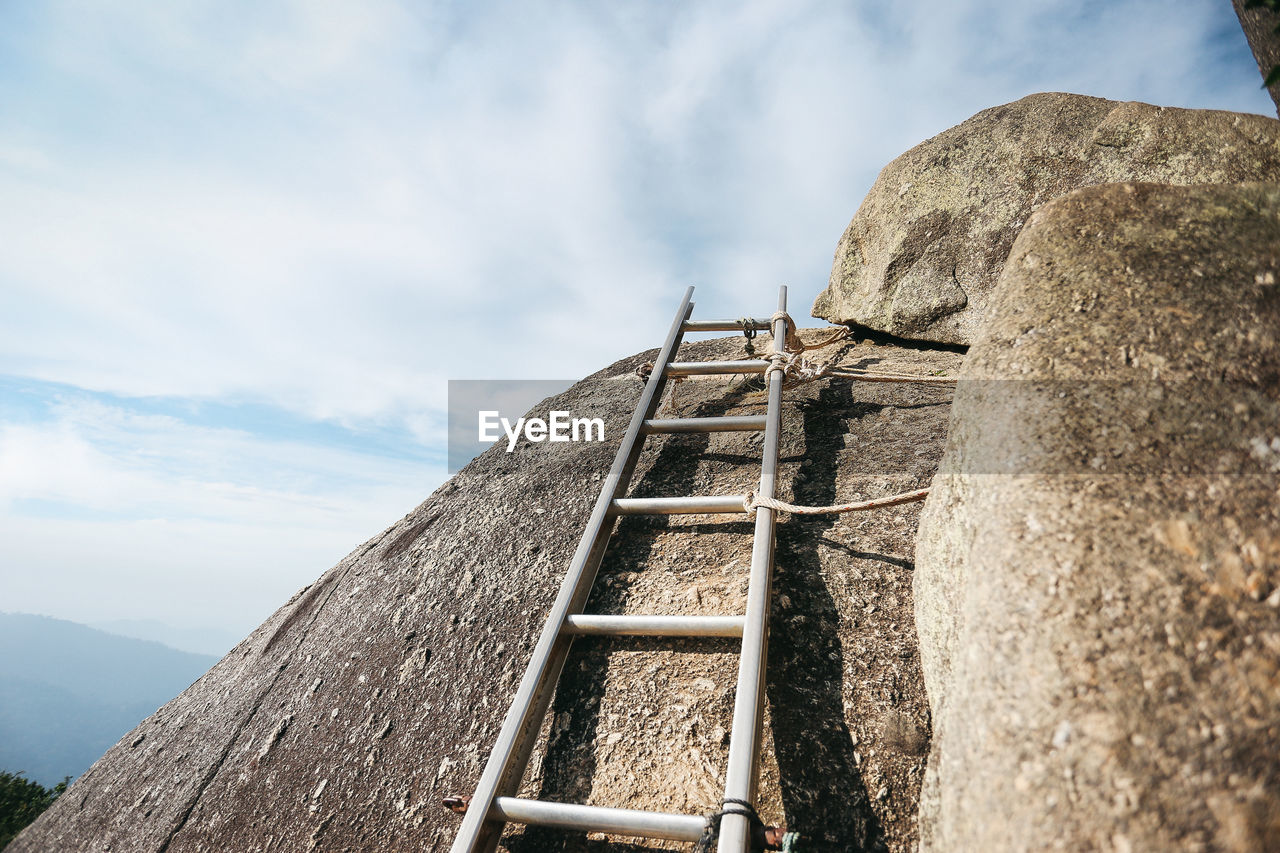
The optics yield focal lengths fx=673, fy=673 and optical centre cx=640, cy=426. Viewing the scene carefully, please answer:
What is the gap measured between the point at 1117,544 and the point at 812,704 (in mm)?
991

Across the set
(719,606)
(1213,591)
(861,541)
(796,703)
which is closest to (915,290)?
(861,541)

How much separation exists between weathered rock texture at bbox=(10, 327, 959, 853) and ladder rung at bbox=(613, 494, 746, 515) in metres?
0.12

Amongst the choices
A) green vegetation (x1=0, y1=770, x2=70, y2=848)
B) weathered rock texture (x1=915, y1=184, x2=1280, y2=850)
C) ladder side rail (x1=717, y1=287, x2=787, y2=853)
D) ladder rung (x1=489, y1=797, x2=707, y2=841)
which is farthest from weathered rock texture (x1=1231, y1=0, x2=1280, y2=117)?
green vegetation (x1=0, y1=770, x2=70, y2=848)

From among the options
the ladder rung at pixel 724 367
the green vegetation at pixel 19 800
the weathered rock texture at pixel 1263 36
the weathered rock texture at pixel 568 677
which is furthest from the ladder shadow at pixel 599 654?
the green vegetation at pixel 19 800

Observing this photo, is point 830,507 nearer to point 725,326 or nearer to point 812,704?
point 812,704

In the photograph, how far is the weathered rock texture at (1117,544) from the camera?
3.55ft

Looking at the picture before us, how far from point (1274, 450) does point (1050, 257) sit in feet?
2.49

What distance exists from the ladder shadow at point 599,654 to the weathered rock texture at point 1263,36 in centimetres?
200

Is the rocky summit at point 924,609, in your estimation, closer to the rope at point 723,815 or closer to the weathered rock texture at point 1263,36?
the rope at point 723,815

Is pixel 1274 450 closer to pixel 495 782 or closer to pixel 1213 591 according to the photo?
pixel 1213 591

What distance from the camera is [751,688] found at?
1.81 m

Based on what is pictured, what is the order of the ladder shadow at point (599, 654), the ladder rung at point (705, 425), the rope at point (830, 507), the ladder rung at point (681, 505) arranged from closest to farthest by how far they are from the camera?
1. the ladder shadow at point (599, 654)
2. the rope at point (830, 507)
3. the ladder rung at point (681, 505)
4. the ladder rung at point (705, 425)

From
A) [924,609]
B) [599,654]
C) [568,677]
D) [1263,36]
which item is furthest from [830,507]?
[1263,36]

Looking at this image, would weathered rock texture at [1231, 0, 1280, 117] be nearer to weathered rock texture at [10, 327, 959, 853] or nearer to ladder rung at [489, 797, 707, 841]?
weathered rock texture at [10, 327, 959, 853]
